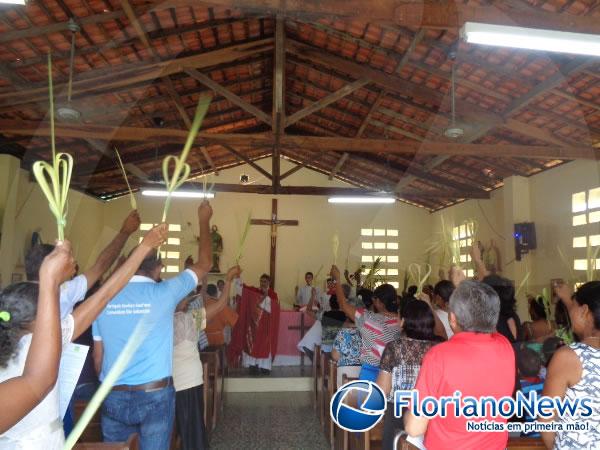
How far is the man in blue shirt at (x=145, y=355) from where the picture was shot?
2027mm

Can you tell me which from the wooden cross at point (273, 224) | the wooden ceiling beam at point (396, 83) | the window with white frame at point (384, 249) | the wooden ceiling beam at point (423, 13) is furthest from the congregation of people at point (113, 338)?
the window with white frame at point (384, 249)

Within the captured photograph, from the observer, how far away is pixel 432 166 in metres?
9.15

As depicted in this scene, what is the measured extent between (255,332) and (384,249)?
6.65m

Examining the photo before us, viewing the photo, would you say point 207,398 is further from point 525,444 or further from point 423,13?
point 423,13

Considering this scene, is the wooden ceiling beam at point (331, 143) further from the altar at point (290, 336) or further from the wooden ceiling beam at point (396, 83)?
the altar at point (290, 336)

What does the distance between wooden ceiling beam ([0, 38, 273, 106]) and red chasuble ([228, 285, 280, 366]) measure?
10.1ft

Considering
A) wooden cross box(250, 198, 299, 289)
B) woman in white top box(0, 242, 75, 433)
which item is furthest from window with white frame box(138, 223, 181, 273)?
woman in white top box(0, 242, 75, 433)

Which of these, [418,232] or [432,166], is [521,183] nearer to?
[432,166]

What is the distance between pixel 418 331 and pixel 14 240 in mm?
7098

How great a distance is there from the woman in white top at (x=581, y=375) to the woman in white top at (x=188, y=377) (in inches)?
72.2

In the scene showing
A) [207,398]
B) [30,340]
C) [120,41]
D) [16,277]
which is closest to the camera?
[30,340]

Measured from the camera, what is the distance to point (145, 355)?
2.04 meters

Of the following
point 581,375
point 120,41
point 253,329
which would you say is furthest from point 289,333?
point 581,375

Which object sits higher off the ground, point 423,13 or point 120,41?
point 120,41
